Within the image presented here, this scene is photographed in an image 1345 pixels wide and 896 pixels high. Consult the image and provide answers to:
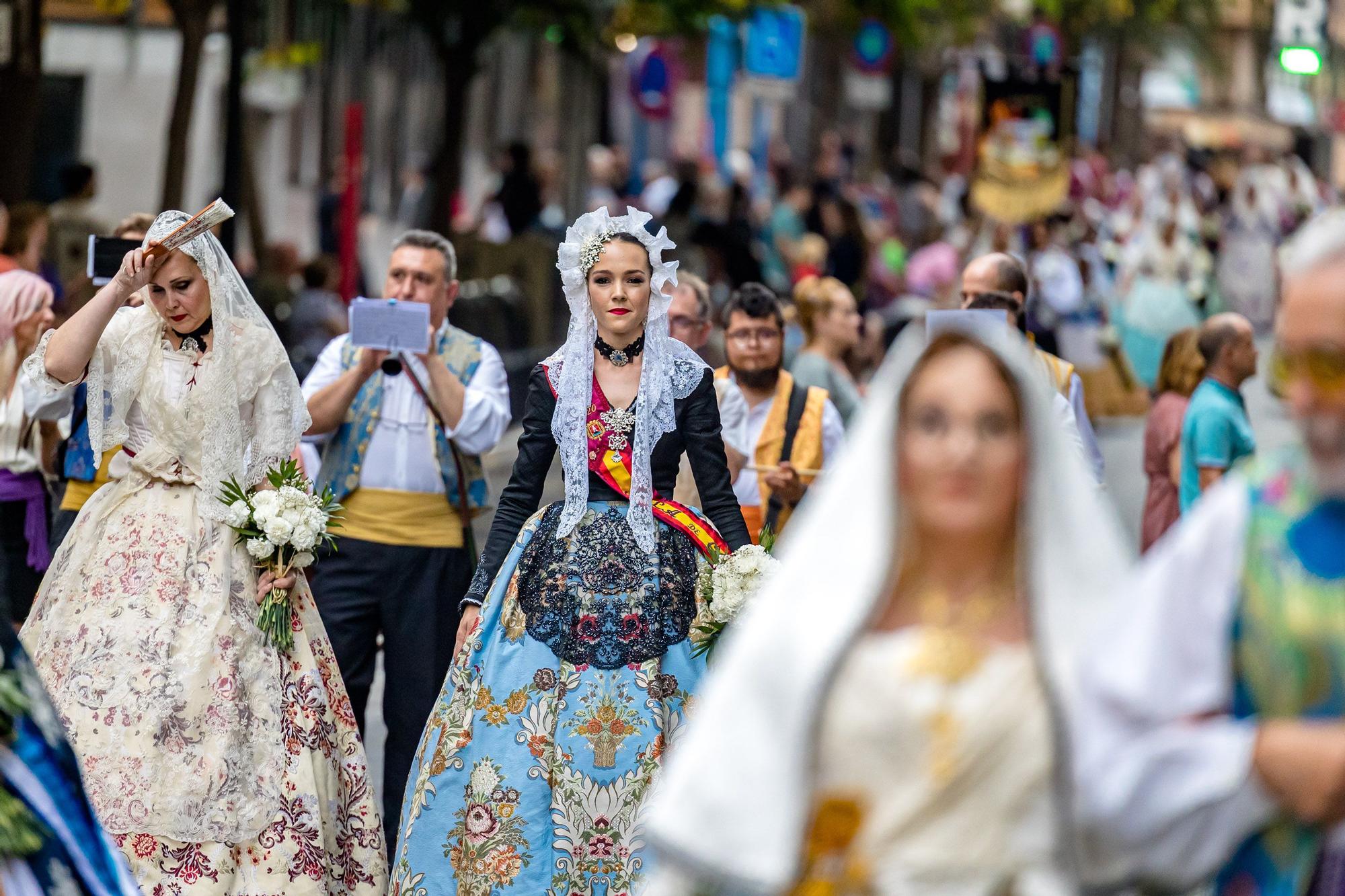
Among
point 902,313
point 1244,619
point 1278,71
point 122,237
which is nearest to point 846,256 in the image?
point 902,313

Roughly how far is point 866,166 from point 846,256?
2374cm

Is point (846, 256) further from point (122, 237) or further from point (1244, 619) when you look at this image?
point (1244, 619)

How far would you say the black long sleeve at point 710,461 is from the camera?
20.5 feet

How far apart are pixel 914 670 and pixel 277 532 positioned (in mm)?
3424

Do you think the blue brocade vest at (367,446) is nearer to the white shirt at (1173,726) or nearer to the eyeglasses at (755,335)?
the eyeglasses at (755,335)

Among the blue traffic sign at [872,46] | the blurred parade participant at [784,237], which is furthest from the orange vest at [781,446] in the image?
the blue traffic sign at [872,46]

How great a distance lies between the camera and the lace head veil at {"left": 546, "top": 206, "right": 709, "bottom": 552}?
6.20 meters

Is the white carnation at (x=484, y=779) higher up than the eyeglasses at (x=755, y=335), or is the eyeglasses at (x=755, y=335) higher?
the eyeglasses at (x=755, y=335)

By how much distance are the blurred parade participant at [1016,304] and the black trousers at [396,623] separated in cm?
204

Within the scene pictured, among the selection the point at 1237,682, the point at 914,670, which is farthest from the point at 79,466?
the point at 1237,682

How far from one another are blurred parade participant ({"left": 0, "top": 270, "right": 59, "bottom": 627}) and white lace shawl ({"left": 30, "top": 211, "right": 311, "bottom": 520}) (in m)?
1.37

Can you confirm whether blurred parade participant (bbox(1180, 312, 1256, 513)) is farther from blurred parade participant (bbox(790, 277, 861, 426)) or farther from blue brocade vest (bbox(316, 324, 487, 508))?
blue brocade vest (bbox(316, 324, 487, 508))

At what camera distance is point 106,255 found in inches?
262

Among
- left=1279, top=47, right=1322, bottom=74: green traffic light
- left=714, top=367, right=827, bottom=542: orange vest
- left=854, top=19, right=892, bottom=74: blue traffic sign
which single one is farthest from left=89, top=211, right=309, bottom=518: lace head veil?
left=854, top=19, right=892, bottom=74: blue traffic sign
